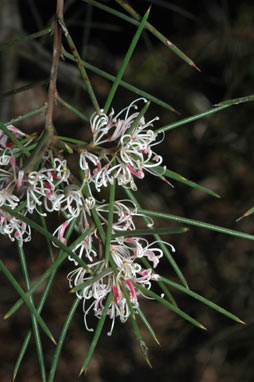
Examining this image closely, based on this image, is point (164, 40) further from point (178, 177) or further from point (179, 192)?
point (179, 192)

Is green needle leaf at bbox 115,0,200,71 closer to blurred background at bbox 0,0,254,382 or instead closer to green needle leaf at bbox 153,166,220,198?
green needle leaf at bbox 153,166,220,198

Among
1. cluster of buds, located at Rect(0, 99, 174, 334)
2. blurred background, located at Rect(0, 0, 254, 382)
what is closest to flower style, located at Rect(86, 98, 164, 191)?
cluster of buds, located at Rect(0, 99, 174, 334)

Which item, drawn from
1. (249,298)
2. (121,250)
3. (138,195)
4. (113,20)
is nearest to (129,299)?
(121,250)

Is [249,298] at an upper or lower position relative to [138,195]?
lower

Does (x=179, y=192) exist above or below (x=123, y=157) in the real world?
below

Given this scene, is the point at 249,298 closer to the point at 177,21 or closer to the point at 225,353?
the point at 225,353

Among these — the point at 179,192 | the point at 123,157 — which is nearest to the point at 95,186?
the point at 123,157

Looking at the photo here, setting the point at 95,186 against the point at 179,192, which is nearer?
the point at 95,186

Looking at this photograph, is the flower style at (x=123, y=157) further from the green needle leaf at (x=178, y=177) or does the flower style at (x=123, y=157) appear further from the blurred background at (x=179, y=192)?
the blurred background at (x=179, y=192)
